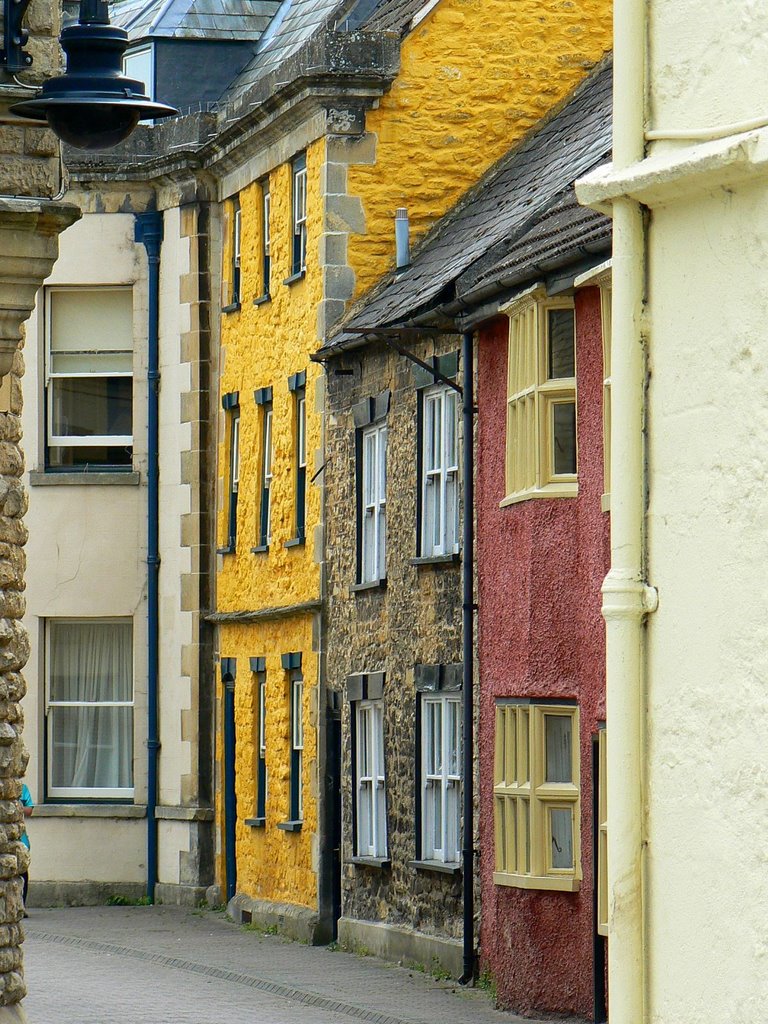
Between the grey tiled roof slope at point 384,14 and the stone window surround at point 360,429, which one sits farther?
the grey tiled roof slope at point 384,14

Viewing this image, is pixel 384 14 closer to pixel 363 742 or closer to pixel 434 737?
pixel 363 742

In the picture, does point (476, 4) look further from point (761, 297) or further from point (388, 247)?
point (761, 297)

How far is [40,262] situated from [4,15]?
4.07 ft

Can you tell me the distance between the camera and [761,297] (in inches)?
270

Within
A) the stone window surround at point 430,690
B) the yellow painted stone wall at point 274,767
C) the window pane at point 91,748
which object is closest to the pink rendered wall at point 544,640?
the stone window surround at point 430,690

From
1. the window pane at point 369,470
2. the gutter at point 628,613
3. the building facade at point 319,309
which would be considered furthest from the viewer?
the building facade at point 319,309

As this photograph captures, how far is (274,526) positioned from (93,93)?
1659 cm

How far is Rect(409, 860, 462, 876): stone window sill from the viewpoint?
21031mm

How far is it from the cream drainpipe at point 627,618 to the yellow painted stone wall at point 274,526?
18.0 metres

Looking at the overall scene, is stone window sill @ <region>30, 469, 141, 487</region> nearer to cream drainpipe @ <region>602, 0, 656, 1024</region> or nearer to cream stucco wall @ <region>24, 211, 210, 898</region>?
cream stucco wall @ <region>24, 211, 210, 898</region>

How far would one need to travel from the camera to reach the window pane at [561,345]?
1892 centimetres

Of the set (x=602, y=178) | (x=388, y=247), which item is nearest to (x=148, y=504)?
(x=388, y=247)

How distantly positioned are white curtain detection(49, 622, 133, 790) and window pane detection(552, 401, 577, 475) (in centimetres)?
1288

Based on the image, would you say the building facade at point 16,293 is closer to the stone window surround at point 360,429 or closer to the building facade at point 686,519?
the building facade at point 686,519
